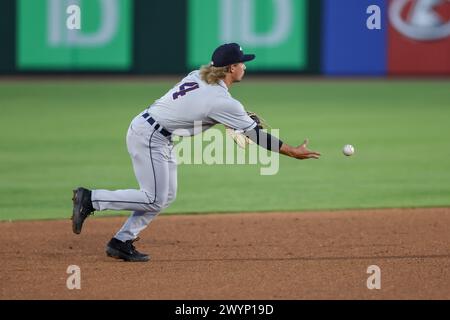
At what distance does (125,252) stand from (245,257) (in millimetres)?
1030

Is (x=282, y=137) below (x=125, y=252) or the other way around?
the other way around

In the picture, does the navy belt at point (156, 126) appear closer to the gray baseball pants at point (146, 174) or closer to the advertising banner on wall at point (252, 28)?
the gray baseball pants at point (146, 174)

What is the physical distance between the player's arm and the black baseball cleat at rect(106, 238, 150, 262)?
4.56 feet

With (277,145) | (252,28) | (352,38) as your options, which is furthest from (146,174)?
(352,38)

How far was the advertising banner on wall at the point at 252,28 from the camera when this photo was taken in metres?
23.3

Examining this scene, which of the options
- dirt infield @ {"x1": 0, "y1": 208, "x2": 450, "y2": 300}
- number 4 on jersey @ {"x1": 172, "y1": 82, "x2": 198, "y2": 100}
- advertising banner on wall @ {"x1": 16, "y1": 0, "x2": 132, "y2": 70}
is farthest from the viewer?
advertising banner on wall @ {"x1": 16, "y1": 0, "x2": 132, "y2": 70}

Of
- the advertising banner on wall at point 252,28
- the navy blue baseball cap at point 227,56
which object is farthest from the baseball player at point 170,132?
the advertising banner on wall at point 252,28

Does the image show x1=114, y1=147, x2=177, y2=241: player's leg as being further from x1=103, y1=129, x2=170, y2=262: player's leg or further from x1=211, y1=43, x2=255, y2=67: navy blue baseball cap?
x1=211, y1=43, x2=255, y2=67: navy blue baseball cap

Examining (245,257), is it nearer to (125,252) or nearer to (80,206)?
(125,252)

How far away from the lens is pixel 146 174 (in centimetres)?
776

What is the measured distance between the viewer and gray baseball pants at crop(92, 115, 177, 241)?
25.4 ft

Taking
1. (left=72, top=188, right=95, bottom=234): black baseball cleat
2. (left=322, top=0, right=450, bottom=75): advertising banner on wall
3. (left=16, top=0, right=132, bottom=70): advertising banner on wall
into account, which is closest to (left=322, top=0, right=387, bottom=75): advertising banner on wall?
(left=322, top=0, right=450, bottom=75): advertising banner on wall

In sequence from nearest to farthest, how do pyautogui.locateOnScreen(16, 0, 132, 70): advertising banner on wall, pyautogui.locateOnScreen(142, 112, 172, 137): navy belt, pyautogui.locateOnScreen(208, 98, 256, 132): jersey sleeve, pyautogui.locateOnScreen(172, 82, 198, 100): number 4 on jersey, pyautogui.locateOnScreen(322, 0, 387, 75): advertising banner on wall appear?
pyautogui.locateOnScreen(208, 98, 256, 132): jersey sleeve, pyautogui.locateOnScreen(172, 82, 198, 100): number 4 on jersey, pyautogui.locateOnScreen(142, 112, 172, 137): navy belt, pyautogui.locateOnScreen(16, 0, 132, 70): advertising banner on wall, pyautogui.locateOnScreen(322, 0, 387, 75): advertising banner on wall

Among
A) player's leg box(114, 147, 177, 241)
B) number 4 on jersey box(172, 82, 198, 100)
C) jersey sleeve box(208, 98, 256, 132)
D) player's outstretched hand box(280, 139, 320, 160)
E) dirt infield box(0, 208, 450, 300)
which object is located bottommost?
dirt infield box(0, 208, 450, 300)
